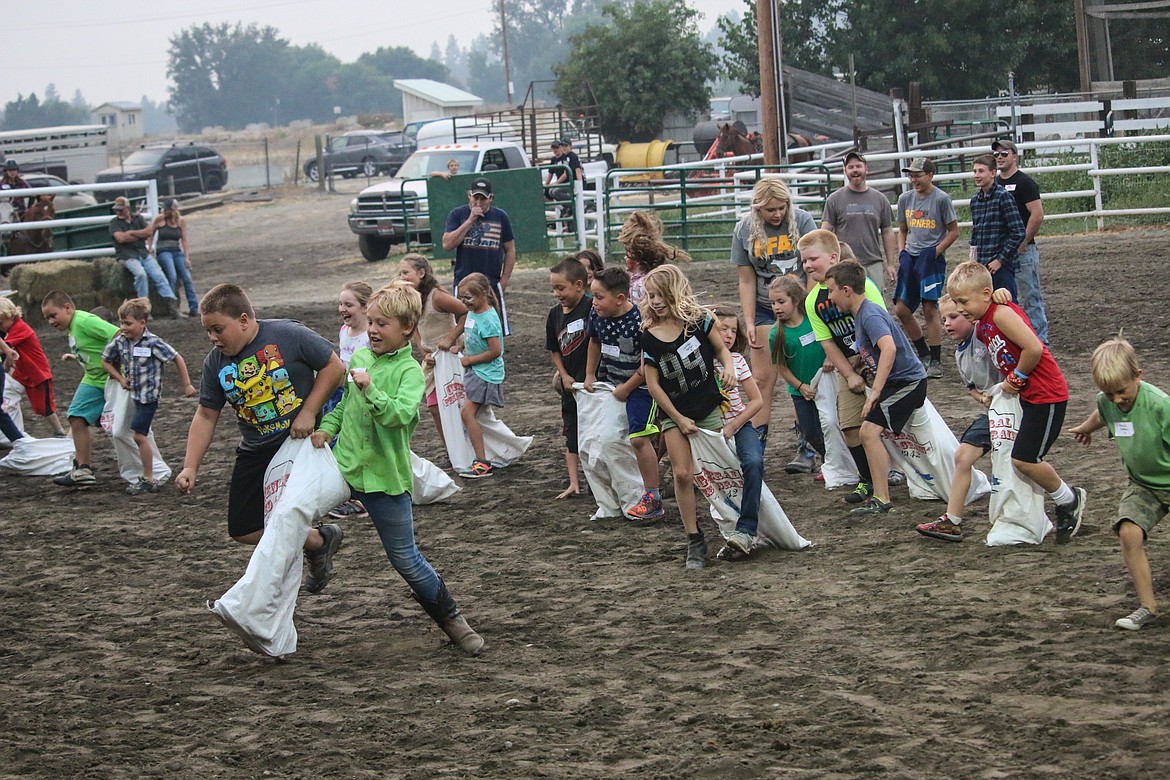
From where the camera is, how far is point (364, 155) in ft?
167

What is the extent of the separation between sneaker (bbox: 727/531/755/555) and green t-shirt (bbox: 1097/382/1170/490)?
1.98 metres

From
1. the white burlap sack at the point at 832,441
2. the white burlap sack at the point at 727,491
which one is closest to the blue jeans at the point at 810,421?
the white burlap sack at the point at 832,441

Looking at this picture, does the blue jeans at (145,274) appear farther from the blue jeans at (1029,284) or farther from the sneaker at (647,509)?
the sneaker at (647,509)

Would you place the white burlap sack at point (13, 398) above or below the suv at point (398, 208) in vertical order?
below

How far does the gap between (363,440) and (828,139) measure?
29.2 metres

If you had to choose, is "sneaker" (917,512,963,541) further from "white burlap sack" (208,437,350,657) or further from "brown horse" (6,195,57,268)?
"brown horse" (6,195,57,268)

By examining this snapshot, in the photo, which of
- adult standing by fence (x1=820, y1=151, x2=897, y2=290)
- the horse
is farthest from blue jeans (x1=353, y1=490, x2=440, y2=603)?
the horse

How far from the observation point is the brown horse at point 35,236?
20.0m

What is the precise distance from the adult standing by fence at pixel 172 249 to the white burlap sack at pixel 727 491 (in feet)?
42.8

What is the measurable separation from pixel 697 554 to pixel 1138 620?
7.29ft

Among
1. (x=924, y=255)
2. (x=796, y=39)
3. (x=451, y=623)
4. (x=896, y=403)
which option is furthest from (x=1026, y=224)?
(x=796, y=39)

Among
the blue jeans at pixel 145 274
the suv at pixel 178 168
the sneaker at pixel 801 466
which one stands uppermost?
the suv at pixel 178 168

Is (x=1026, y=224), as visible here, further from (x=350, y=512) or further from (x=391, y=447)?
(x=391, y=447)

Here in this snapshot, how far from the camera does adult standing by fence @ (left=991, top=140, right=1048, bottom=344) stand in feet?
33.4
